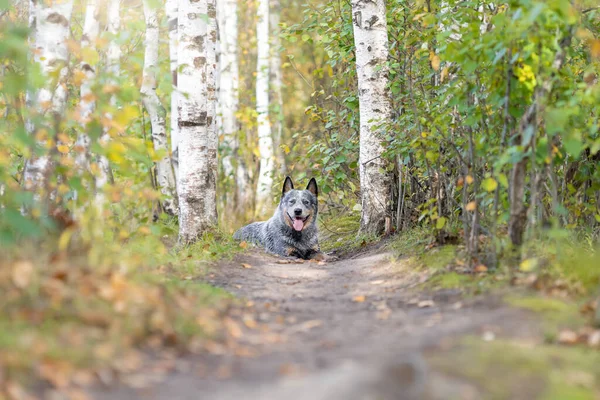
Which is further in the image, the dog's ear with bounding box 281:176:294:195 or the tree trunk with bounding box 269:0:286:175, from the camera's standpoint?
the tree trunk with bounding box 269:0:286:175

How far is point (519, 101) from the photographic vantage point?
6.52 meters

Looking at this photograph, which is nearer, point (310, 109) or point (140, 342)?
point (140, 342)

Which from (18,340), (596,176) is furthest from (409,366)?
(596,176)

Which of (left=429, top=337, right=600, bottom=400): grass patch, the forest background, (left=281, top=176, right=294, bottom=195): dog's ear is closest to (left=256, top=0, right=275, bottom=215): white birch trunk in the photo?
(left=281, top=176, right=294, bottom=195): dog's ear

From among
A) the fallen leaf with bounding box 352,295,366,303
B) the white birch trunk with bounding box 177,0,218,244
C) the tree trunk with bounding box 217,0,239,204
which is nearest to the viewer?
the fallen leaf with bounding box 352,295,366,303

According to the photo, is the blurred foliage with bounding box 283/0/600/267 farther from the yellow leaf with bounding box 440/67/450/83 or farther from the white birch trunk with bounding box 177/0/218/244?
→ the white birch trunk with bounding box 177/0/218/244

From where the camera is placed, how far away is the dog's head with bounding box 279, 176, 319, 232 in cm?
1194

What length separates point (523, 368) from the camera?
3.96 m

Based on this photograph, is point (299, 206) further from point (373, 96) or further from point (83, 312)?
point (83, 312)

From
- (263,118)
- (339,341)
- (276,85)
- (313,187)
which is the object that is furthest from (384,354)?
(276,85)

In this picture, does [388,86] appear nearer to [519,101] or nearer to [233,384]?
[519,101]

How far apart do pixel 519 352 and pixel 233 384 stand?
5.59 ft

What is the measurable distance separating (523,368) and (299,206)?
8099 mm

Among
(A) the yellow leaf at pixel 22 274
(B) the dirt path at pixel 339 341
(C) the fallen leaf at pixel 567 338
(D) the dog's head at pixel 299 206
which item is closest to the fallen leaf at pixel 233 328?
(B) the dirt path at pixel 339 341
